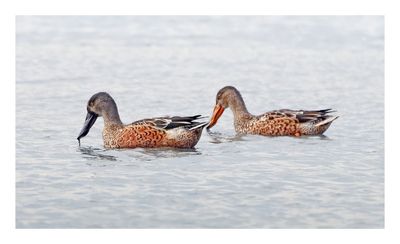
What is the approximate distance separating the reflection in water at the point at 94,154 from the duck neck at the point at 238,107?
87.7 inches

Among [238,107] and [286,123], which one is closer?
[286,123]

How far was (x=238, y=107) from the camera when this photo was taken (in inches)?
572

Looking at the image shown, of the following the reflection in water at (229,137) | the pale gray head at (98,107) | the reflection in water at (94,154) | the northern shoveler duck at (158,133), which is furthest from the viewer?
the reflection in water at (229,137)

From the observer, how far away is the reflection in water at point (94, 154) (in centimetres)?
1240

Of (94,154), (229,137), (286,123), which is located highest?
(286,123)

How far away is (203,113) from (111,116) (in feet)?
5.78

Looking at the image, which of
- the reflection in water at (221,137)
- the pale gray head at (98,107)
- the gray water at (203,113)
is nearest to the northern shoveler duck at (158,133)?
the gray water at (203,113)

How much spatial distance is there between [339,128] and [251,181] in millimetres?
2997

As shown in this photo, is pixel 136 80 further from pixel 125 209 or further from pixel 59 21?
pixel 125 209

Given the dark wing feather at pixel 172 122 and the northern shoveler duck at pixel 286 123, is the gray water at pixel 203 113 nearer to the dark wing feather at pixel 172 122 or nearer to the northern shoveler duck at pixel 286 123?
the northern shoveler duck at pixel 286 123

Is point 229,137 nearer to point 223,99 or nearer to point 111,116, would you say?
point 223,99

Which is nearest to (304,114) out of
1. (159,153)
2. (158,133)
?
(158,133)

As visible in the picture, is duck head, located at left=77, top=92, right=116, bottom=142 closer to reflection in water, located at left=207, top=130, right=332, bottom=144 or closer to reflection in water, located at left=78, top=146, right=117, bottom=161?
reflection in water, located at left=78, top=146, right=117, bottom=161
